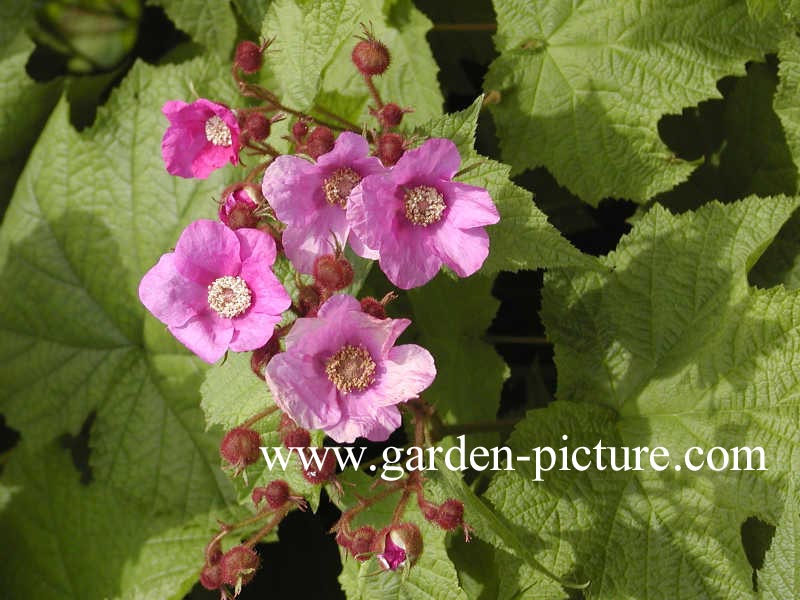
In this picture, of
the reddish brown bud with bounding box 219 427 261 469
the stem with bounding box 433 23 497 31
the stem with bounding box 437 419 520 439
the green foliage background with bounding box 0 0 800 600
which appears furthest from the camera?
the stem with bounding box 433 23 497 31

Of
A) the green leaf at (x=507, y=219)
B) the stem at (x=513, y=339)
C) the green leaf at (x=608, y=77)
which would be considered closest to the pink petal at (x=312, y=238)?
the green leaf at (x=507, y=219)

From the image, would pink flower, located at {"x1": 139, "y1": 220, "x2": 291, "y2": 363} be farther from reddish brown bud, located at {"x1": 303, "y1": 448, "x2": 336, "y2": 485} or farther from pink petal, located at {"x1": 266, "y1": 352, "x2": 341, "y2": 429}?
reddish brown bud, located at {"x1": 303, "y1": 448, "x2": 336, "y2": 485}

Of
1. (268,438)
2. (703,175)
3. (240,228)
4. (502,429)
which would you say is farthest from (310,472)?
(703,175)

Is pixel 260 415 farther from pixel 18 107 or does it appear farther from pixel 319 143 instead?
pixel 18 107

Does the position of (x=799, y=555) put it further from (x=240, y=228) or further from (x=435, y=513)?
(x=240, y=228)

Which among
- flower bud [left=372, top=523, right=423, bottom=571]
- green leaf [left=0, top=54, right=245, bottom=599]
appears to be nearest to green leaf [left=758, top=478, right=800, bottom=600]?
flower bud [left=372, top=523, right=423, bottom=571]

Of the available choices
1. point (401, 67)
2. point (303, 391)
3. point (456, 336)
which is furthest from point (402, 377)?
point (401, 67)
